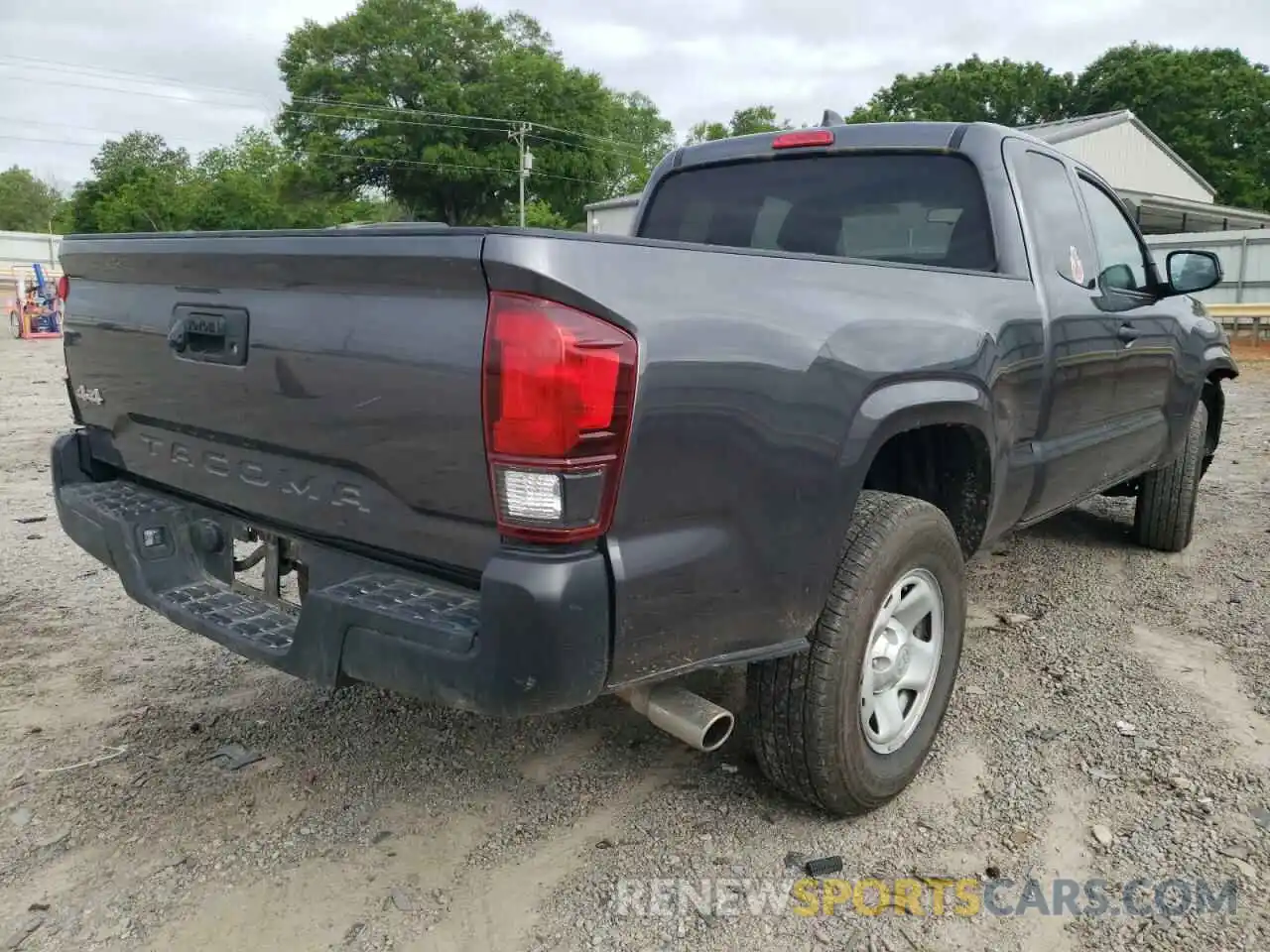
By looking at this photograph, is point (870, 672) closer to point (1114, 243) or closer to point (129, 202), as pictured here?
point (1114, 243)

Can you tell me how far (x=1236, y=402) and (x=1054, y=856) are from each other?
10.7 m

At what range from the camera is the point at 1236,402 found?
1137 centimetres

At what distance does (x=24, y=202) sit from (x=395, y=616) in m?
97.5

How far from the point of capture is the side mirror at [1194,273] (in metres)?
4.34

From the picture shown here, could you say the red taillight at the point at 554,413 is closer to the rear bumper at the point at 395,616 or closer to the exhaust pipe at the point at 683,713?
the rear bumper at the point at 395,616

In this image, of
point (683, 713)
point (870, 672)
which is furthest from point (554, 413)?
point (870, 672)

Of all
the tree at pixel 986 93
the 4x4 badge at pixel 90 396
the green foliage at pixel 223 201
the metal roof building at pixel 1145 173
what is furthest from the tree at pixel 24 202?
the 4x4 badge at pixel 90 396

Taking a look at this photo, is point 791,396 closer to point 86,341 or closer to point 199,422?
point 199,422

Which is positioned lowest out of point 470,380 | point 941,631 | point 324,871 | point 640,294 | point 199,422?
point 324,871

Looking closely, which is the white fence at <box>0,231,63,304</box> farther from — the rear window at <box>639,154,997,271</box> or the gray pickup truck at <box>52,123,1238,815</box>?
the gray pickup truck at <box>52,123,1238,815</box>

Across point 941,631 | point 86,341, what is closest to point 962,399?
point 941,631

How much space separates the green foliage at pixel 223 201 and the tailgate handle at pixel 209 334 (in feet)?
146

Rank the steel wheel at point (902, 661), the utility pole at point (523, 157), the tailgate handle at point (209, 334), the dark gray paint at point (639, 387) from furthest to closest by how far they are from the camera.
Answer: the utility pole at point (523, 157) < the steel wheel at point (902, 661) < the tailgate handle at point (209, 334) < the dark gray paint at point (639, 387)

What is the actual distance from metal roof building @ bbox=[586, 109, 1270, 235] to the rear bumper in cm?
2489
